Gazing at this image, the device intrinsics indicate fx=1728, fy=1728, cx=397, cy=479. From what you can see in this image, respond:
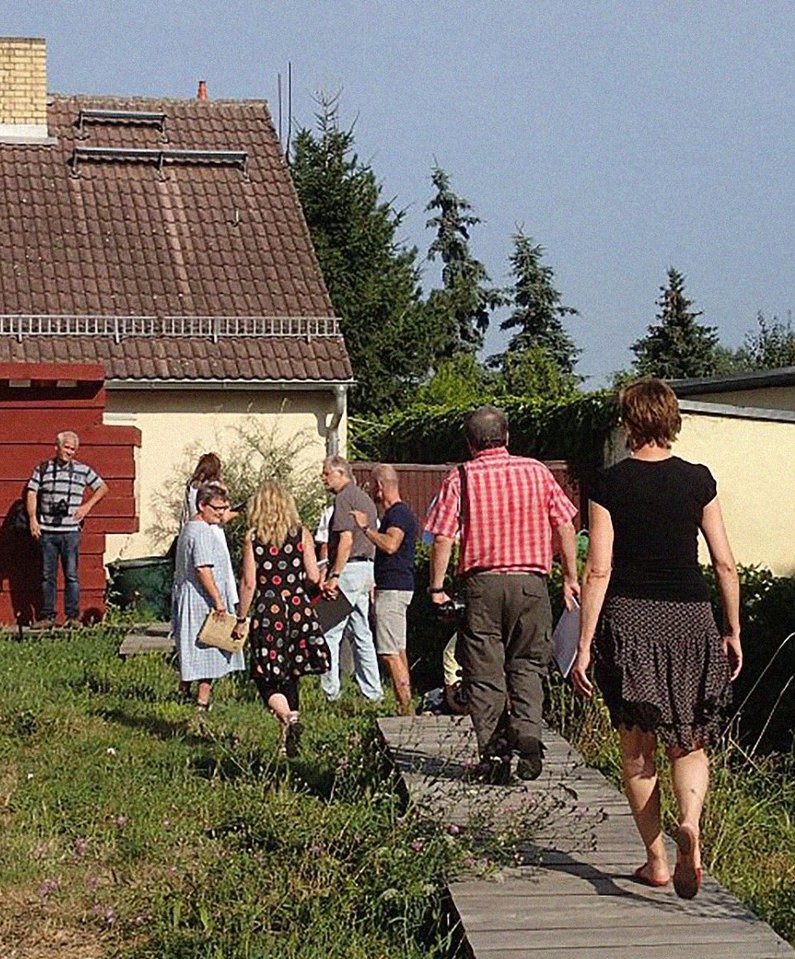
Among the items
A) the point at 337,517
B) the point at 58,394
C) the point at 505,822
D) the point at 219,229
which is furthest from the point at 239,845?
the point at 219,229

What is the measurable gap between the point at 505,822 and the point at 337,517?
5.28m

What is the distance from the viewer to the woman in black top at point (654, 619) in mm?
6320

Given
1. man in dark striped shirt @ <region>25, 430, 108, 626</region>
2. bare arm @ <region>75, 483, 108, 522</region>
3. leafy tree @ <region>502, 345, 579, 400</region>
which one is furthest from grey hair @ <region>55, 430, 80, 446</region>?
leafy tree @ <region>502, 345, 579, 400</region>

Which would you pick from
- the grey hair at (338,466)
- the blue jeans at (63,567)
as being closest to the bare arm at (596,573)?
the grey hair at (338,466)

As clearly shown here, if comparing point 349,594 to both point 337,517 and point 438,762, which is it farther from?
point 438,762

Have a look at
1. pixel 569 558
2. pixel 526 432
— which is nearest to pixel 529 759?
pixel 569 558

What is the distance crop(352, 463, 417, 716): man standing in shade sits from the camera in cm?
1189

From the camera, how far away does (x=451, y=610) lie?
27.7ft

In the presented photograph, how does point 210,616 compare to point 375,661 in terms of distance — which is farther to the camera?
point 375,661

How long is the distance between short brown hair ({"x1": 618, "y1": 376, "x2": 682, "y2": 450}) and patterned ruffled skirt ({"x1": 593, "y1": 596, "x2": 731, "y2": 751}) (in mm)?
603

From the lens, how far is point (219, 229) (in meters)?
25.8

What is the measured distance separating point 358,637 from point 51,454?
618 centimetres

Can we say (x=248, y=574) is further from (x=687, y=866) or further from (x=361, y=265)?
(x=361, y=265)

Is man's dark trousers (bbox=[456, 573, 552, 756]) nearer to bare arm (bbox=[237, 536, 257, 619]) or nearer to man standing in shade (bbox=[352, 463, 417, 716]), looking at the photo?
bare arm (bbox=[237, 536, 257, 619])
